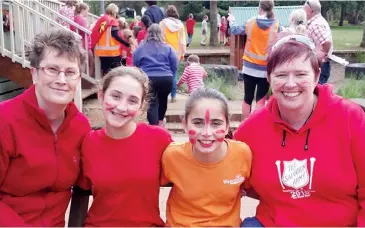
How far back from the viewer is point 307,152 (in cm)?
264

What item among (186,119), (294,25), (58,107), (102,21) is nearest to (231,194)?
(186,119)

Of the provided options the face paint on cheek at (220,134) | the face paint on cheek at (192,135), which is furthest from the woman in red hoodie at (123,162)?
the face paint on cheek at (220,134)

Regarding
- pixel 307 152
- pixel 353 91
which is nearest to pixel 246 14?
pixel 353 91

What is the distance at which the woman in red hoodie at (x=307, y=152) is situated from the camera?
2586 millimetres

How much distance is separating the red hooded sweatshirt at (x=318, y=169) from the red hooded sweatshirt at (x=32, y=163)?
104 cm

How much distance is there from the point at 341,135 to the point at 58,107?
1.51 m

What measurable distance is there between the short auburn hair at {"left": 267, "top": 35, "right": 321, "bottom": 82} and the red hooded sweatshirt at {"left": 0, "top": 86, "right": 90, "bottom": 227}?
1.18m

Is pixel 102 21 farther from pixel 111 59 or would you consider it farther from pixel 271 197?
pixel 271 197

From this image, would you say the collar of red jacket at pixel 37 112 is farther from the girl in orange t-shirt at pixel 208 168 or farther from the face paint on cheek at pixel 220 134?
the face paint on cheek at pixel 220 134

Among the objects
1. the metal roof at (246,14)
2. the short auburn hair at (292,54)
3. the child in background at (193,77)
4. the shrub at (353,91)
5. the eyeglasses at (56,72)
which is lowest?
the shrub at (353,91)

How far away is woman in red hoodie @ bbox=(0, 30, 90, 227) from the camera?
267 centimetres

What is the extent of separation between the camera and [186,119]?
278 cm

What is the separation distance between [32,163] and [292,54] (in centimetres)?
148

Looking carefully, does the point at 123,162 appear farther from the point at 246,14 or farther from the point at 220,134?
the point at 246,14
